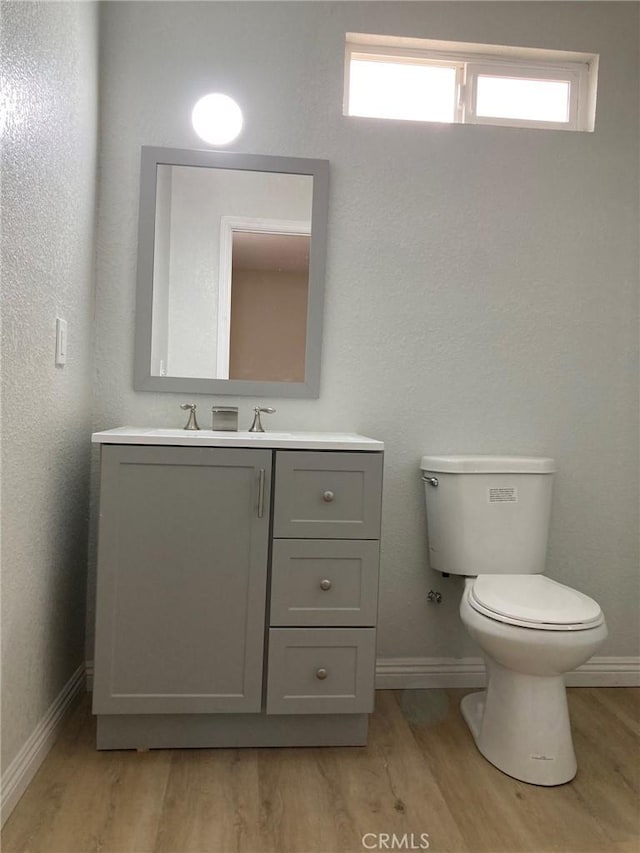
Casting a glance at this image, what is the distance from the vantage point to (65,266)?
1.72m

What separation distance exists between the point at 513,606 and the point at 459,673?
2.21 feet

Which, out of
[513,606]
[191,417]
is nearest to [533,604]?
[513,606]

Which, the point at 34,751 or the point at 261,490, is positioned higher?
the point at 261,490

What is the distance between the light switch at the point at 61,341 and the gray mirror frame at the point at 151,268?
1.14ft

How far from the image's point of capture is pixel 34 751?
5.08ft

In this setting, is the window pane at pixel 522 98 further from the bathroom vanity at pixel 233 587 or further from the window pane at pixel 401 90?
the bathroom vanity at pixel 233 587

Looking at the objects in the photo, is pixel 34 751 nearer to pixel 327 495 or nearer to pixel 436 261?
pixel 327 495

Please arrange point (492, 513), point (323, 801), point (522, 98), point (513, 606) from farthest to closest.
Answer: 1. point (522, 98)
2. point (492, 513)
3. point (513, 606)
4. point (323, 801)

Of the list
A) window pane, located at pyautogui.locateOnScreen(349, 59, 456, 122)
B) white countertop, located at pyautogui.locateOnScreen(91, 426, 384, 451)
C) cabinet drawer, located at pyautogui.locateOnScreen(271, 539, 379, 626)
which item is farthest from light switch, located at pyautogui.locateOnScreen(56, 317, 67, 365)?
window pane, located at pyautogui.locateOnScreen(349, 59, 456, 122)

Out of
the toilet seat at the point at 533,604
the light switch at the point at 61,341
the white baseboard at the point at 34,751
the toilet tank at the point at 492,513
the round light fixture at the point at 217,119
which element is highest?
the round light fixture at the point at 217,119

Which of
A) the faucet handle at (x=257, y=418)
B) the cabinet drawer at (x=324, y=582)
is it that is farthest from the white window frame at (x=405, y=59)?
the cabinet drawer at (x=324, y=582)

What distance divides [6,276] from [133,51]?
1.14 meters

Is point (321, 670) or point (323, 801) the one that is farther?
point (321, 670)

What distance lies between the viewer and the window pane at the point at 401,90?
221 cm
